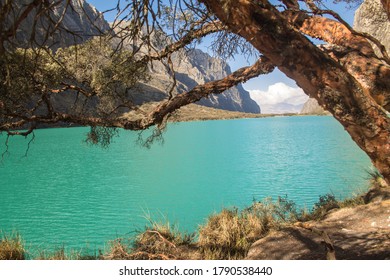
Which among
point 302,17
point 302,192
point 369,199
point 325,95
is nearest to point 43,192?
point 302,192

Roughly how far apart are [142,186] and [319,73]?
16349 millimetres

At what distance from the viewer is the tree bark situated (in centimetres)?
255

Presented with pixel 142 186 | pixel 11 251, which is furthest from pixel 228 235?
pixel 142 186

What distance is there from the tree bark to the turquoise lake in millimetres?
6193

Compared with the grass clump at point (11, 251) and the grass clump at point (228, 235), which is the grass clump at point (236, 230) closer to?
the grass clump at point (228, 235)

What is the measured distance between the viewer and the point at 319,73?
256 centimetres

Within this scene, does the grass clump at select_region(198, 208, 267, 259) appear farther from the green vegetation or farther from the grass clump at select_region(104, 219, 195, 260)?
the grass clump at select_region(104, 219, 195, 260)

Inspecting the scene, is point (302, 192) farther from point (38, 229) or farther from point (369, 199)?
point (38, 229)

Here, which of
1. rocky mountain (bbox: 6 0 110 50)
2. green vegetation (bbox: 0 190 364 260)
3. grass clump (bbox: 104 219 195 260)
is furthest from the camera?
green vegetation (bbox: 0 190 364 260)

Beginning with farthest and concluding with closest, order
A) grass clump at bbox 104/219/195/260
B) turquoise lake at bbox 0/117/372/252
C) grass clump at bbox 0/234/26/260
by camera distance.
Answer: turquoise lake at bbox 0/117/372/252 → grass clump at bbox 0/234/26/260 → grass clump at bbox 104/219/195/260

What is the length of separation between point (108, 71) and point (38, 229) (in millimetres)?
7187

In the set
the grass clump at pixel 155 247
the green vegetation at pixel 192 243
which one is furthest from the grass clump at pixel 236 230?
the grass clump at pixel 155 247

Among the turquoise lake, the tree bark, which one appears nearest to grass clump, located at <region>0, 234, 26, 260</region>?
the turquoise lake
